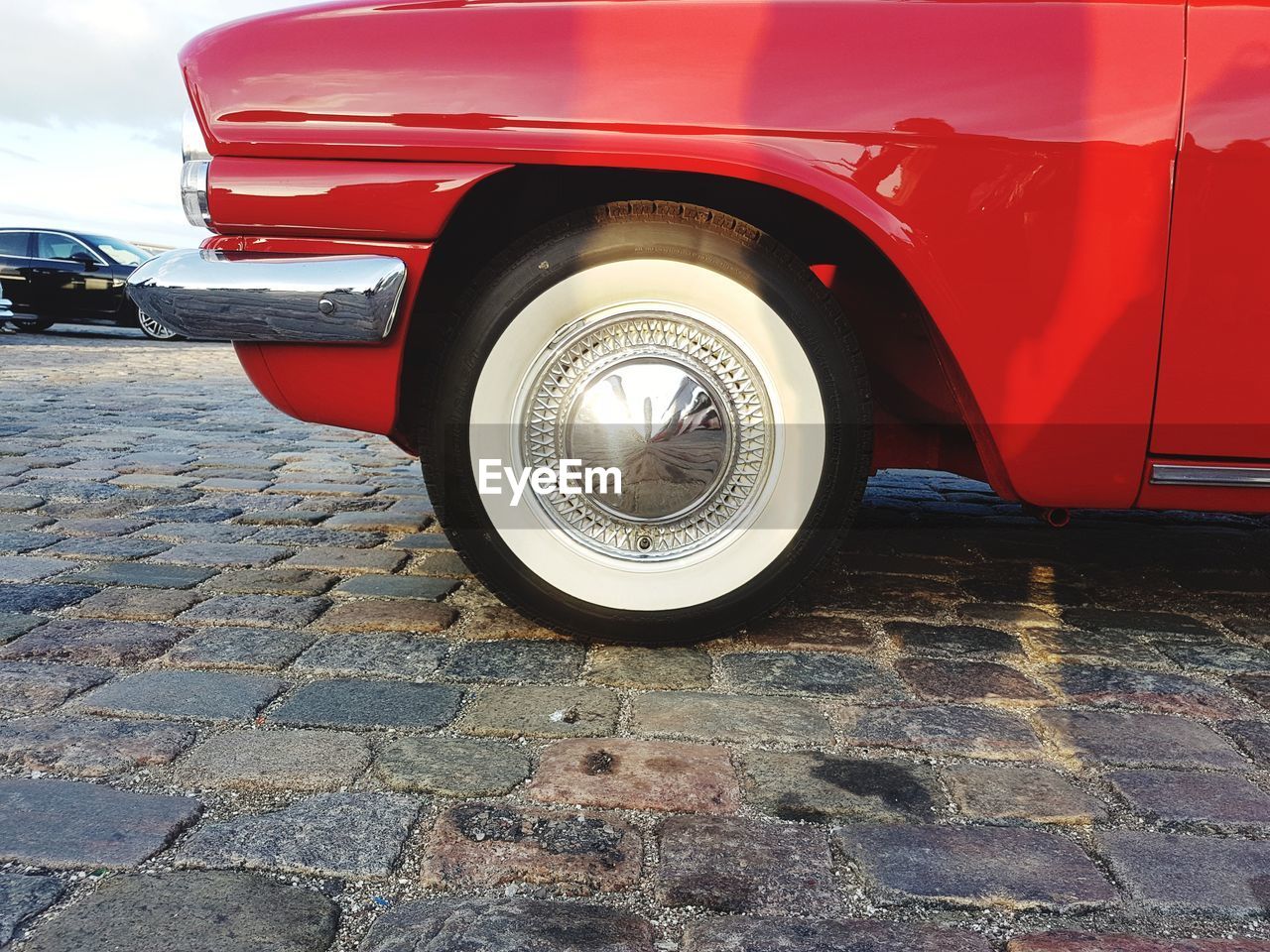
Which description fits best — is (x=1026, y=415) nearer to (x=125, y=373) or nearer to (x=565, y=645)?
(x=565, y=645)

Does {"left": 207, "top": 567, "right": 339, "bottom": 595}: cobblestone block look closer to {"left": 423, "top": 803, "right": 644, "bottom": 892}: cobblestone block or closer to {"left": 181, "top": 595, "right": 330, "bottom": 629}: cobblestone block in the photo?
{"left": 181, "top": 595, "right": 330, "bottom": 629}: cobblestone block

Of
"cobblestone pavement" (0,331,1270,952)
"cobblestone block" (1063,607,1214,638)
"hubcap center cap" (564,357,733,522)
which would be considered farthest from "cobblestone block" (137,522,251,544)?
"cobblestone block" (1063,607,1214,638)

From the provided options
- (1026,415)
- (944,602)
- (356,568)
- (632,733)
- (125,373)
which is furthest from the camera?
(125,373)

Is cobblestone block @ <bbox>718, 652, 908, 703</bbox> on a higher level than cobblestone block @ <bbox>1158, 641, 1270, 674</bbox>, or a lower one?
lower

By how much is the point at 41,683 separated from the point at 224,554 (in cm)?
95

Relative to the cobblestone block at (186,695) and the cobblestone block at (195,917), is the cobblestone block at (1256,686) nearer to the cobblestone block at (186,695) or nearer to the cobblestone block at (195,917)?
the cobblestone block at (195,917)

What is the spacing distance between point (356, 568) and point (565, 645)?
81cm

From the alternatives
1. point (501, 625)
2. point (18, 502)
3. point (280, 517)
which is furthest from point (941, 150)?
point (18, 502)

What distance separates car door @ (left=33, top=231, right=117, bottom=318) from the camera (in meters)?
13.2

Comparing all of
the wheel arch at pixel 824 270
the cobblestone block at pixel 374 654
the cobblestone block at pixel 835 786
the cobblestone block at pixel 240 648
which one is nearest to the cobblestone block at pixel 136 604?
the cobblestone block at pixel 240 648

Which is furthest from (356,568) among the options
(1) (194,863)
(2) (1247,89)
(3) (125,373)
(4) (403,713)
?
(3) (125,373)

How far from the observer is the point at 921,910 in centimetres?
128

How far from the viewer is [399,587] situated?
2.55 m

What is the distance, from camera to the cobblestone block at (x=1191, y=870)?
130cm
